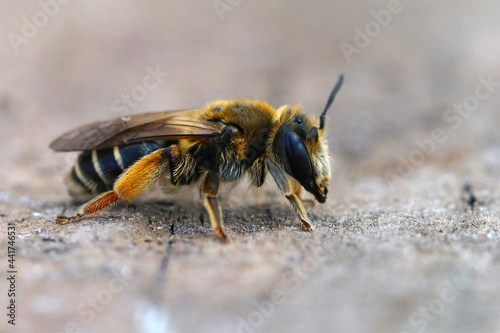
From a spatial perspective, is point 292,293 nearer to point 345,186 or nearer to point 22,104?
point 345,186

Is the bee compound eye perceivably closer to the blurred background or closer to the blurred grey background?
the blurred background

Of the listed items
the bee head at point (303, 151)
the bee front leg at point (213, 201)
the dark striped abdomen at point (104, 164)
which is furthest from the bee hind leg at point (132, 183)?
the bee head at point (303, 151)

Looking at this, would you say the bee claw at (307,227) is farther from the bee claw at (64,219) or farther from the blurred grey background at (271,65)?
the blurred grey background at (271,65)

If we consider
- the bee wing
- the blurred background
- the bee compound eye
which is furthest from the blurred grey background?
the bee compound eye

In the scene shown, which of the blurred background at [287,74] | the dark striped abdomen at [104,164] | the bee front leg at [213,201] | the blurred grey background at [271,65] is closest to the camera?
the bee front leg at [213,201]

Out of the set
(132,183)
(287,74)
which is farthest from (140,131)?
(287,74)

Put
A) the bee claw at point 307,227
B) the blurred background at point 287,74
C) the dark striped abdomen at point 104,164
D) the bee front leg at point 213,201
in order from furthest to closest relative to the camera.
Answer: the blurred background at point 287,74 → the dark striped abdomen at point 104,164 → the bee claw at point 307,227 → the bee front leg at point 213,201

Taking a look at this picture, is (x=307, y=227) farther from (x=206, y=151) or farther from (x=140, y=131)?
(x=140, y=131)
